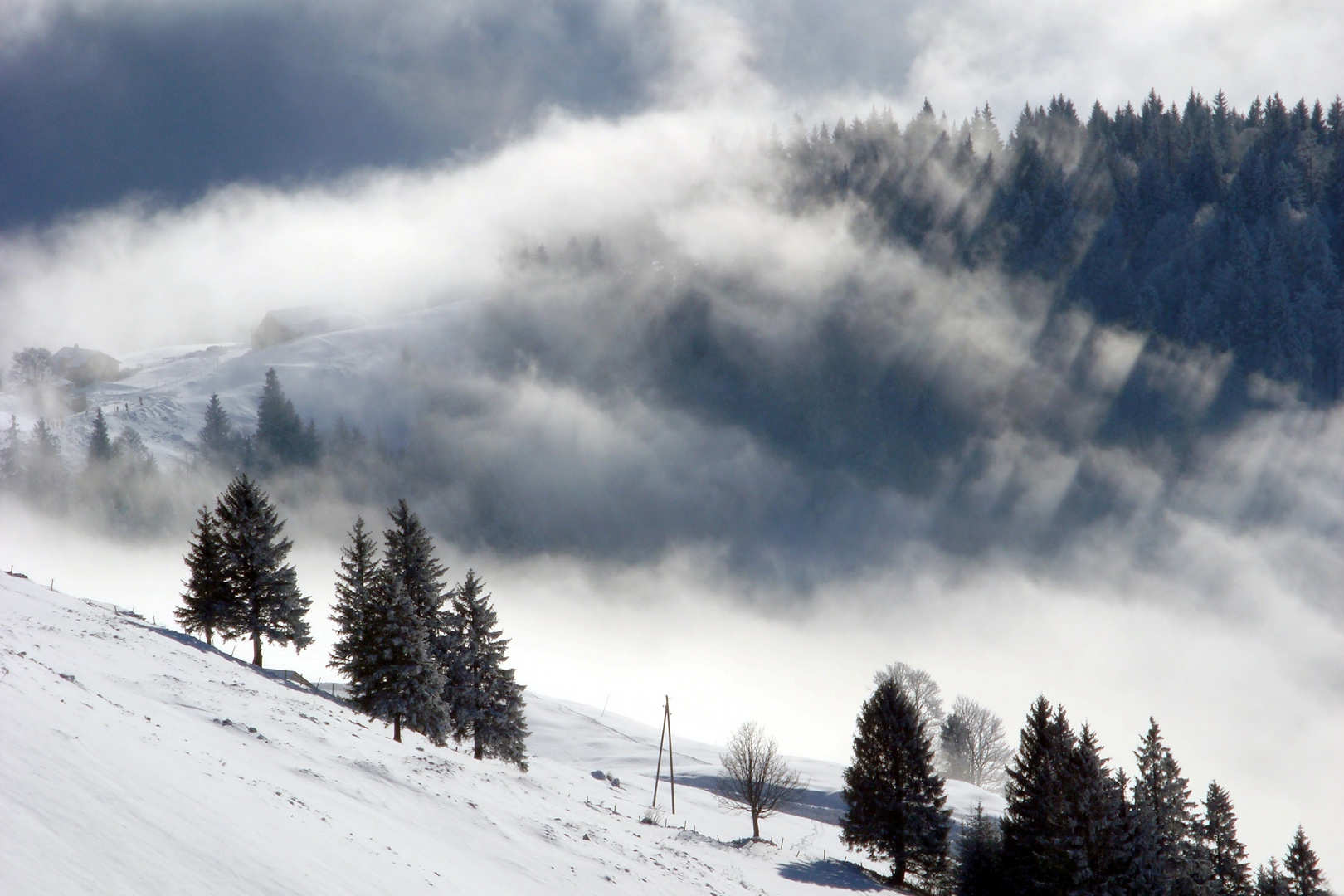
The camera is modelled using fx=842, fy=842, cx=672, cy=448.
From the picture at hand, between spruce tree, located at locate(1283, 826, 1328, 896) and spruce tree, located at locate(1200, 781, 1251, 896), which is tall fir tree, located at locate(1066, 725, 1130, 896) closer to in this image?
spruce tree, located at locate(1200, 781, 1251, 896)

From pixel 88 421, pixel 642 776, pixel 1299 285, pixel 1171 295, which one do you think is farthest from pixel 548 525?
pixel 1299 285

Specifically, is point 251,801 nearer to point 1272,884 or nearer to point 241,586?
point 241,586

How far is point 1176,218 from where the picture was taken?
17262 centimetres

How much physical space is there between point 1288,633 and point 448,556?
6423 inches

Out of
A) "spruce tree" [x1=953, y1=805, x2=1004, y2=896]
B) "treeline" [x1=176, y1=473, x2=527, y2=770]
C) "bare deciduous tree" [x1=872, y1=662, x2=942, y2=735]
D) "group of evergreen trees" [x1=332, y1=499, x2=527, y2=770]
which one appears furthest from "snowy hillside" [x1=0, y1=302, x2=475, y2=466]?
"spruce tree" [x1=953, y1=805, x2=1004, y2=896]

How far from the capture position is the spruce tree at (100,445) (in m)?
144

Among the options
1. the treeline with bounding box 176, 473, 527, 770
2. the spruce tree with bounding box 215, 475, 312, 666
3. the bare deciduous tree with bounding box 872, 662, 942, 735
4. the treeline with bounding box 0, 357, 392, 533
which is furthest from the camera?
the treeline with bounding box 0, 357, 392, 533

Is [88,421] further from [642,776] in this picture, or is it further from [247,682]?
[247,682]

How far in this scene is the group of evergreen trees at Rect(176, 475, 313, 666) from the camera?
43.0 m

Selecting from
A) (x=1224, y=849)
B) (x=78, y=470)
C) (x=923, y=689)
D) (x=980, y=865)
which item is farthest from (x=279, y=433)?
(x=1224, y=849)

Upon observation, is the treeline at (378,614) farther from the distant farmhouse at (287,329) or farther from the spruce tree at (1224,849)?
the distant farmhouse at (287,329)

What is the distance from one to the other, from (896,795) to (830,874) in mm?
6196

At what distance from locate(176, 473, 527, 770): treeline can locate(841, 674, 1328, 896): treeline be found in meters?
18.9

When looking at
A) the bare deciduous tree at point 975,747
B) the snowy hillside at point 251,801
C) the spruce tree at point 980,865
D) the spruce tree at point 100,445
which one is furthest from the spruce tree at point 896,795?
the spruce tree at point 100,445
